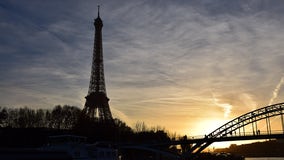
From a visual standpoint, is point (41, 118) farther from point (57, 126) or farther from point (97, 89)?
point (97, 89)

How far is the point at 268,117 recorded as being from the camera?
46.9 metres

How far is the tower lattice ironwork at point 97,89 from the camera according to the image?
6894 centimetres

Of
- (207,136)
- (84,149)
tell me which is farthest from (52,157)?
(207,136)

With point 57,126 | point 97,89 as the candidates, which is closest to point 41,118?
point 57,126

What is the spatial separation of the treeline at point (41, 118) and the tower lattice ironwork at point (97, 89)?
12.0ft

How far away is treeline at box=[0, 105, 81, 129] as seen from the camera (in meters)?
64.0

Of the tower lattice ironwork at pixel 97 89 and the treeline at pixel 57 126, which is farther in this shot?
the tower lattice ironwork at pixel 97 89

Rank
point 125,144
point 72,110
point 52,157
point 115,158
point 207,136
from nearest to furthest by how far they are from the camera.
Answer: point 52,157
point 115,158
point 207,136
point 125,144
point 72,110

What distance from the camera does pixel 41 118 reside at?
6712 centimetres

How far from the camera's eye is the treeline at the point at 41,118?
63969 millimetres

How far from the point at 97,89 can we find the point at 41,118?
1411 cm

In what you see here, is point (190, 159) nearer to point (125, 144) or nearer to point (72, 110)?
point (125, 144)

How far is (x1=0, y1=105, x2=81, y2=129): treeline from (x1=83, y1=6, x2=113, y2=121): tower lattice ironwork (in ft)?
12.0

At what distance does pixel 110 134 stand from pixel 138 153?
347 inches
